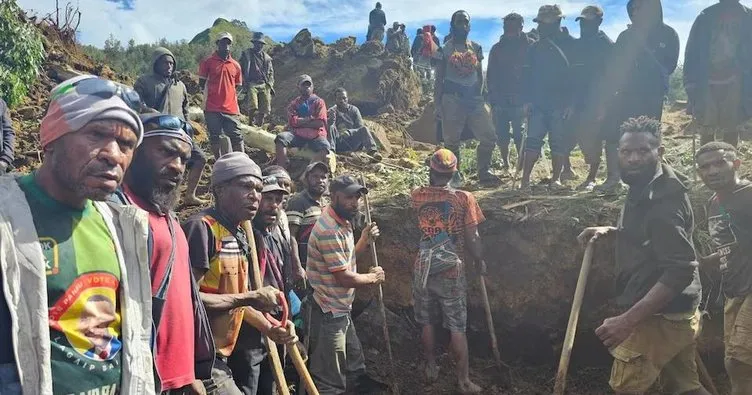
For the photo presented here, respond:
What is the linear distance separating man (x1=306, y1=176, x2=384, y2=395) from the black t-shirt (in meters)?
2.57

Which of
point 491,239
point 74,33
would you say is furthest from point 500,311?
point 74,33

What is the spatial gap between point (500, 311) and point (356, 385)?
6.64 feet

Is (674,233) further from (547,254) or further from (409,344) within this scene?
(409,344)

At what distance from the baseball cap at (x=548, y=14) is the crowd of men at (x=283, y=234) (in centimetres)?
2

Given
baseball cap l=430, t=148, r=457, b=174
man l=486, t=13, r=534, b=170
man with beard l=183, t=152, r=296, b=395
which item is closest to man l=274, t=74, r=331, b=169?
man l=486, t=13, r=534, b=170

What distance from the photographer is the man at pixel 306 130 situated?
868 cm

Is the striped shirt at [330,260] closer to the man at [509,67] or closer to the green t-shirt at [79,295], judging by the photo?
the green t-shirt at [79,295]

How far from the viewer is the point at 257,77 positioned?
40.1ft

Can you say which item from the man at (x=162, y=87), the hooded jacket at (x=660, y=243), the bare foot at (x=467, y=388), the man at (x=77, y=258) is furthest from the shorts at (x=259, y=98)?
the man at (x=77, y=258)

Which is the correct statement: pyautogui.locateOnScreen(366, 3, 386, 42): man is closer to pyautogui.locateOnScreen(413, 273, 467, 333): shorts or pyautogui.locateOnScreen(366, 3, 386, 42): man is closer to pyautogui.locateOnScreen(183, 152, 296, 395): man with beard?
pyautogui.locateOnScreen(413, 273, 467, 333): shorts

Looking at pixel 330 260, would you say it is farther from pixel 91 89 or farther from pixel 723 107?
pixel 723 107

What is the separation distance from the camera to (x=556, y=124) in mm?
6656

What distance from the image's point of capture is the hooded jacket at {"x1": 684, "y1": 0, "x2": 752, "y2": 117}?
5.77 metres

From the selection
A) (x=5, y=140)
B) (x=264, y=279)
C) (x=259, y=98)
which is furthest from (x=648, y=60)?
(x=259, y=98)
